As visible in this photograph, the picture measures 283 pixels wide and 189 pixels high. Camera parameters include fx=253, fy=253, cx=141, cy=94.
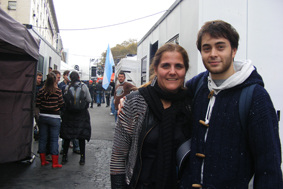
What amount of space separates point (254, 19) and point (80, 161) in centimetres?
413

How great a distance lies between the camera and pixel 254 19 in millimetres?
3674

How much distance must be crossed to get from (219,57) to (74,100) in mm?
4000

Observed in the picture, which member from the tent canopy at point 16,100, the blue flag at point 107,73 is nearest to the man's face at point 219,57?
the tent canopy at point 16,100

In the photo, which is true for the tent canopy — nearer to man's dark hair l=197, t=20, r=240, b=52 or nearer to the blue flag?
man's dark hair l=197, t=20, r=240, b=52

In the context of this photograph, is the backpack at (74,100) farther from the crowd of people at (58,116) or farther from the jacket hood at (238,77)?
the jacket hood at (238,77)

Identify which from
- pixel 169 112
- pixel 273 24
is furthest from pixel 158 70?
pixel 273 24

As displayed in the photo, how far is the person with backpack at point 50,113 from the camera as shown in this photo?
487cm

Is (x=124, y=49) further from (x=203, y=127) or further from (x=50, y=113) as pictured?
(x=203, y=127)

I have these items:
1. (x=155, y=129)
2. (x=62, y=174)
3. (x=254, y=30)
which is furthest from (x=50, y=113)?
(x=254, y=30)

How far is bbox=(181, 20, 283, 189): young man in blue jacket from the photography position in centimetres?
135

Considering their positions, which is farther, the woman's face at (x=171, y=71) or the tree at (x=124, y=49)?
the tree at (x=124, y=49)

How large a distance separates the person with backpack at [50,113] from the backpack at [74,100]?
0.59 ft

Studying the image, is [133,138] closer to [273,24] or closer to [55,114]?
[273,24]

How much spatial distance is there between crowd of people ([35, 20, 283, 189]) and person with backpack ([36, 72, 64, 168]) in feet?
11.1
